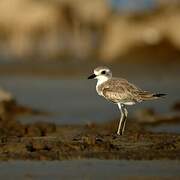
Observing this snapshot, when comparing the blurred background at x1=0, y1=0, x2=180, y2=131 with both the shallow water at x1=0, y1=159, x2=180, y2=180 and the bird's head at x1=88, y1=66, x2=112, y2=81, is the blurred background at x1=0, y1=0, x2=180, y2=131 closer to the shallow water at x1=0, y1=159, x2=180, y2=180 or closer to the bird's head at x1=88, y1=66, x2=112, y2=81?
the bird's head at x1=88, y1=66, x2=112, y2=81

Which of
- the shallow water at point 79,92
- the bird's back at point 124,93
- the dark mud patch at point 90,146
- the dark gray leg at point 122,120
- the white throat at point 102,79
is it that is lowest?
the dark mud patch at point 90,146

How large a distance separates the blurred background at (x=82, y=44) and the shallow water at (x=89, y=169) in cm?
1025

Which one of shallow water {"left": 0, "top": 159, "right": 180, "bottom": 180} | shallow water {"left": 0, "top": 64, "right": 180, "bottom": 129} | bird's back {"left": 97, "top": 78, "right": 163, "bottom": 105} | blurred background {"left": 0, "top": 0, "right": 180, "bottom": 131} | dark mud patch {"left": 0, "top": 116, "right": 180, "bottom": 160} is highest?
blurred background {"left": 0, "top": 0, "right": 180, "bottom": 131}

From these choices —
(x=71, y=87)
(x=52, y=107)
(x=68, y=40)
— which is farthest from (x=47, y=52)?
(x=52, y=107)

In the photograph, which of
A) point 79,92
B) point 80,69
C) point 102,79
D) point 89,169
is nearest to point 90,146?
point 89,169

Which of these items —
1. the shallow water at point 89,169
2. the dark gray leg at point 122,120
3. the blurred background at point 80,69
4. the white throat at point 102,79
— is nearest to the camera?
the shallow water at point 89,169

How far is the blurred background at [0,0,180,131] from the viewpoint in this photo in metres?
24.4

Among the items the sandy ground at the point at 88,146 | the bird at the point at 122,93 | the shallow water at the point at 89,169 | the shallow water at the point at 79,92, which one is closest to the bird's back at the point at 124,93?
the bird at the point at 122,93

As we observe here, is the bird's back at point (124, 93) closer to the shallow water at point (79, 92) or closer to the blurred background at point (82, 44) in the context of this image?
the shallow water at point (79, 92)

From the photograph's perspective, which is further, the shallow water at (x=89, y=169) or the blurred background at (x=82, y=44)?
the blurred background at (x=82, y=44)

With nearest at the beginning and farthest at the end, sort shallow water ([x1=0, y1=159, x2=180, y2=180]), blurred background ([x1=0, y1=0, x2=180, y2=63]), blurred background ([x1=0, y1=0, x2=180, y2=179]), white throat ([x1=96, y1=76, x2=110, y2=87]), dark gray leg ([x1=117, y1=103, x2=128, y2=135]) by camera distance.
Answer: shallow water ([x1=0, y1=159, x2=180, y2=180])
blurred background ([x1=0, y1=0, x2=180, y2=179])
dark gray leg ([x1=117, y1=103, x2=128, y2=135])
white throat ([x1=96, y1=76, x2=110, y2=87])
blurred background ([x1=0, y1=0, x2=180, y2=63])

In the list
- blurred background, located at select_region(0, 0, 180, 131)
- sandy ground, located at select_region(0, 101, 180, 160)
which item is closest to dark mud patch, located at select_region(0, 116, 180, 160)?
sandy ground, located at select_region(0, 101, 180, 160)

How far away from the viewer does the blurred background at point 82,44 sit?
2444 cm

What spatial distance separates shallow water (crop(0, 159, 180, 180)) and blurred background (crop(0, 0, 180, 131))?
33.6 feet
